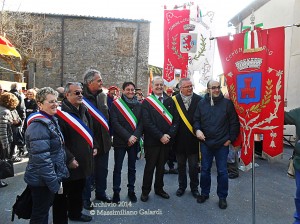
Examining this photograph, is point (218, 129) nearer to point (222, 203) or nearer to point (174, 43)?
point (222, 203)

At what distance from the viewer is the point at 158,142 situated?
4250mm

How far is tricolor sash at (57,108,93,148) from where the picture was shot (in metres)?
3.11

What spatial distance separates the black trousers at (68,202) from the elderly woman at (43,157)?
367 millimetres

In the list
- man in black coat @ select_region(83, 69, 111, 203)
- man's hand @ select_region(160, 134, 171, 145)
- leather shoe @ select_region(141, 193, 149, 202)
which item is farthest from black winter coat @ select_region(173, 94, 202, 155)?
man in black coat @ select_region(83, 69, 111, 203)

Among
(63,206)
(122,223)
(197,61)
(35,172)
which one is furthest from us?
(197,61)

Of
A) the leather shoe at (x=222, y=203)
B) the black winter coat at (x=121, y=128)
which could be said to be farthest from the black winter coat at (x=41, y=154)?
the leather shoe at (x=222, y=203)

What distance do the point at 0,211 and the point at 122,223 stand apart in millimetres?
1736

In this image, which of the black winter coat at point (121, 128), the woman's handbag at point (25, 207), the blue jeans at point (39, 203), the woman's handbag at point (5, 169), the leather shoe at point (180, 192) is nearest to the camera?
the blue jeans at point (39, 203)

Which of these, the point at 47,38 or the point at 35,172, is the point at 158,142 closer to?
the point at 35,172

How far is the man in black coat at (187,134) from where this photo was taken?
4383 millimetres

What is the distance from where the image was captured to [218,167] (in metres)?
4.09

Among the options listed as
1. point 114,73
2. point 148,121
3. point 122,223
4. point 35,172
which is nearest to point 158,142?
point 148,121

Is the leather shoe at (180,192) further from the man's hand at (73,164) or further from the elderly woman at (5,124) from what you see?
the elderly woman at (5,124)

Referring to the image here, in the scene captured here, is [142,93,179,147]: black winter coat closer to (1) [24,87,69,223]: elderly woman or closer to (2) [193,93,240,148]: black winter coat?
(2) [193,93,240,148]: black winter coat
